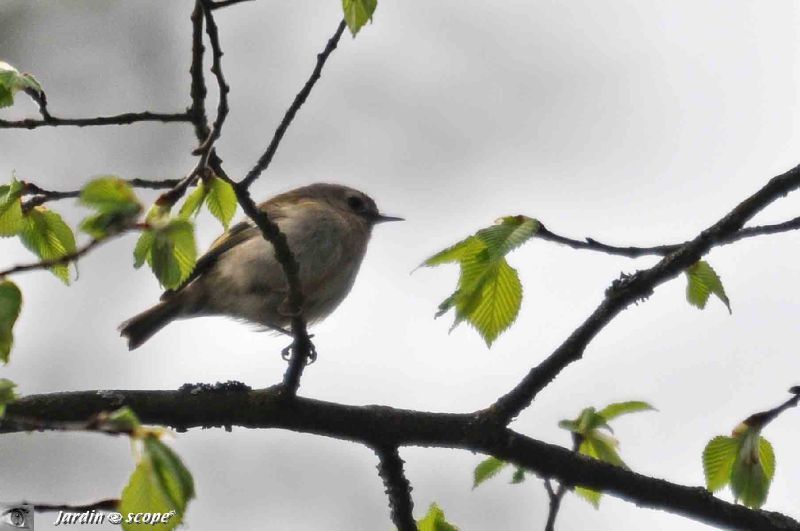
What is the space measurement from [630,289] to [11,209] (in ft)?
7.98

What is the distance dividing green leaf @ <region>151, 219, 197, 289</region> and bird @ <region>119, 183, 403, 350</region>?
3880 millimetres

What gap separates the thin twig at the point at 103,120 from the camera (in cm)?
361

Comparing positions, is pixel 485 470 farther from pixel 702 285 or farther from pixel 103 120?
pixel 103 120

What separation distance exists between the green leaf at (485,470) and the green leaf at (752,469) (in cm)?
110

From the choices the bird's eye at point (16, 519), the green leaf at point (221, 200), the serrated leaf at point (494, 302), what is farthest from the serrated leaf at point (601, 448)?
the bird's eye at point (16, 519)

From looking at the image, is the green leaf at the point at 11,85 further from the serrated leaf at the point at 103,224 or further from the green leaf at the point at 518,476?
the green leaf at the point at 518,476

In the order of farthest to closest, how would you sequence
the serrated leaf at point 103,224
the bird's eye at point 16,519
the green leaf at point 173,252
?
the bird's eye at point 16,519 < the green leaf at point 173,252 < the serrated leaf at point 103,224

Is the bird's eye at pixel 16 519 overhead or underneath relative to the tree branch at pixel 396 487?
underneath

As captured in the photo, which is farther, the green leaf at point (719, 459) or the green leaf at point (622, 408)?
the green leaf at point (622, 408)

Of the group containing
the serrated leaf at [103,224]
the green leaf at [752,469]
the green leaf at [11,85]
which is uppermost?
the green leaf at [11,85]

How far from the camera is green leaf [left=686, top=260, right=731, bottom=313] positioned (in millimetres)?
4305

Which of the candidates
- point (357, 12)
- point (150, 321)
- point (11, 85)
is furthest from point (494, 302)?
point (150, 321)

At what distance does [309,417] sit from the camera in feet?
15.8

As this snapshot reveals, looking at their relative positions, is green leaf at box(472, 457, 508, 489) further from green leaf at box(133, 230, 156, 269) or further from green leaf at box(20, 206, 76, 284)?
green leaf at box(20, 206, 76, 284)
